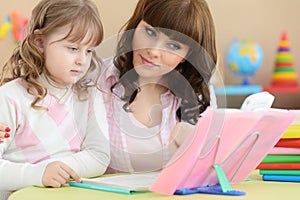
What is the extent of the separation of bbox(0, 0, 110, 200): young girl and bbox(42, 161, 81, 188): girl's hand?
0.07 m

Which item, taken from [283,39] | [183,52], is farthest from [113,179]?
[283,39]

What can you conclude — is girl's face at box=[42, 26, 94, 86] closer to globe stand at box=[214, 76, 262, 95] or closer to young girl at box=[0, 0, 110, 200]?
young girl at box=[0, 0, 110, 200]

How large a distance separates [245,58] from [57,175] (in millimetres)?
2444

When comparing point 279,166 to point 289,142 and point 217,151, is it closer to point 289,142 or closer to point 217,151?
point 289,142

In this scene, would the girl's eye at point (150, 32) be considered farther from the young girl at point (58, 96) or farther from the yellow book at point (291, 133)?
the yellow book at point (291, 133)

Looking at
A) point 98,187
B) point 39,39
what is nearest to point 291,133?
point 98,187

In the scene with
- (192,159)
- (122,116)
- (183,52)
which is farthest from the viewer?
(122,116)

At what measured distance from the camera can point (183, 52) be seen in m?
0.86

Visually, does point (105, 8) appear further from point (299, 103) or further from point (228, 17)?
point (299, 103)

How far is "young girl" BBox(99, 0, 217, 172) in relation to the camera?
2.84 feet

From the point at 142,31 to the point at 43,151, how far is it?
0.27 metres

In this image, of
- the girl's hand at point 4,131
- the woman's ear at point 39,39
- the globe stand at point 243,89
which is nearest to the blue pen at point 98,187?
the girl's hand at point 4,131

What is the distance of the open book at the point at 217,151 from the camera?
75 cm

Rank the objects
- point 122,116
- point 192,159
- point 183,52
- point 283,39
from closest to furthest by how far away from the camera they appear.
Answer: point 192,159
point 183,52
point 122,116
point 283,39
